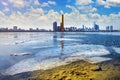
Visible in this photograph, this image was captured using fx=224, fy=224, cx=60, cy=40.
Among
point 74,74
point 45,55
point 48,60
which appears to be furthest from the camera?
point 45,55

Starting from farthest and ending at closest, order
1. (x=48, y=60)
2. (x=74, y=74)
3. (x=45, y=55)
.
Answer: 1. (x=45, y=55)
2. (x=48, y=60)
3. (x=74, y=74)

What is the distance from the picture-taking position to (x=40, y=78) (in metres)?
15.3

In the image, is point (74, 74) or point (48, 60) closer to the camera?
point (74, 74)

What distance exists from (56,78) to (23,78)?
2343mm

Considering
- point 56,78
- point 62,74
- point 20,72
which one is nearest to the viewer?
point 56,78

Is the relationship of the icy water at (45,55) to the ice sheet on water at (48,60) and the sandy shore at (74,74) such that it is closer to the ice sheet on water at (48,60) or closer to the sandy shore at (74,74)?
the ice sheet on water at (48,60)

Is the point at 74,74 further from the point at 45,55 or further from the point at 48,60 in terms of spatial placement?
the point at 45,55

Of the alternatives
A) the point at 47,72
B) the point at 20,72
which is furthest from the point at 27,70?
the point at 47,72

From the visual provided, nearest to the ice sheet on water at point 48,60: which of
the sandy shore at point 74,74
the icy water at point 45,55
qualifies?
the icy water at point 45,55

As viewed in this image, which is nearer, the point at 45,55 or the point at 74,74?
the point at 74,74

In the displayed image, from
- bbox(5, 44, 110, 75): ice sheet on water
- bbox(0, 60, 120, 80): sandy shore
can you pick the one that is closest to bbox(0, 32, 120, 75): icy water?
bbox(5, 44, 110, 75): ice sheet on water

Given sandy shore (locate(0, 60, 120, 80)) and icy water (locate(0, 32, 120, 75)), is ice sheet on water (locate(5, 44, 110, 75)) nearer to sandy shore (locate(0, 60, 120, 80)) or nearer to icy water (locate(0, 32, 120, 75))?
icy water (locate(0, 32, 120, 75))

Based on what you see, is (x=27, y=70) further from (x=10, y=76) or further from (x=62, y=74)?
(x=62, y=74)

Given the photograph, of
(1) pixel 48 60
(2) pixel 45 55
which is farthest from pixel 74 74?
(2) pixel 45 55
